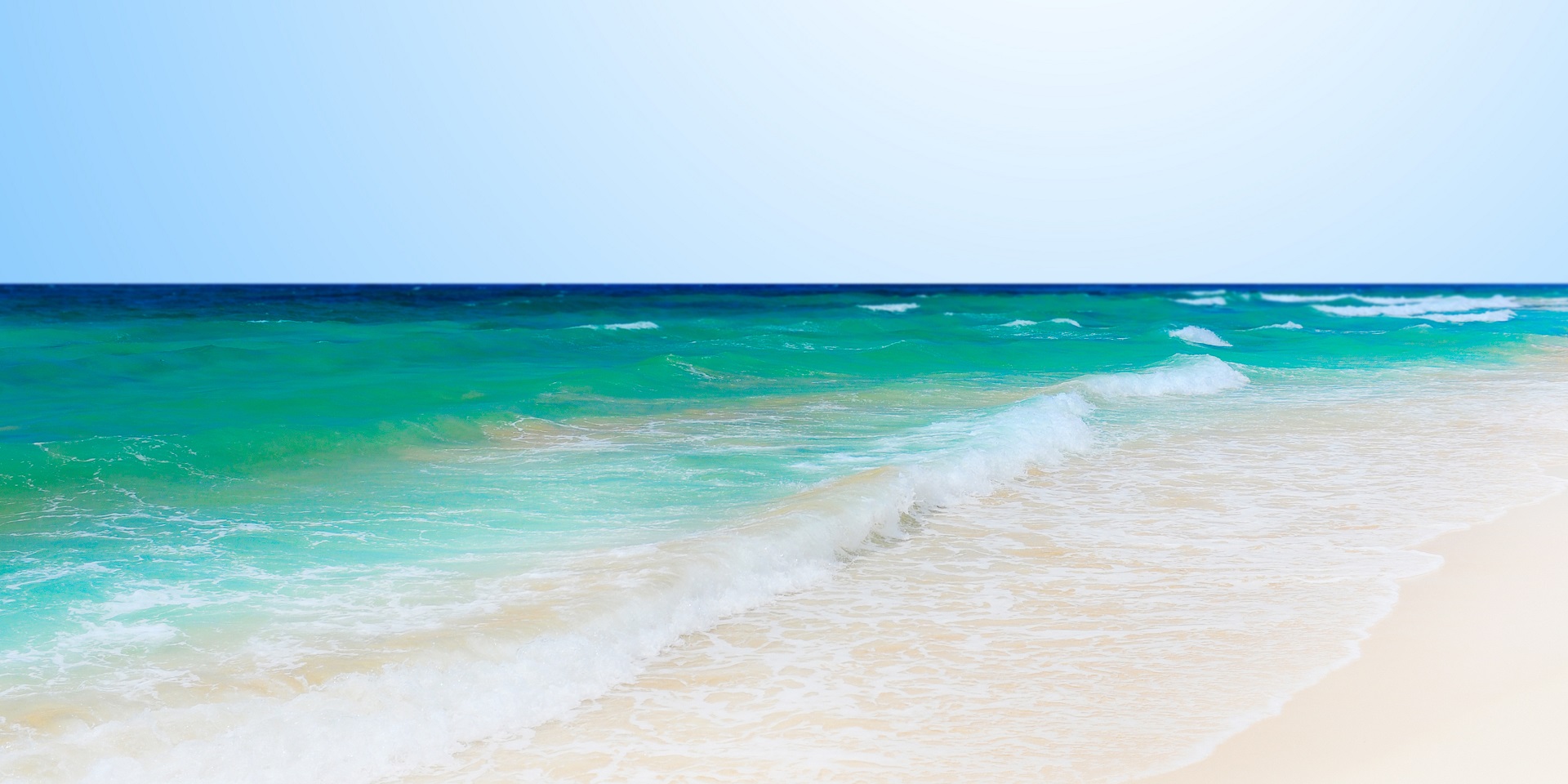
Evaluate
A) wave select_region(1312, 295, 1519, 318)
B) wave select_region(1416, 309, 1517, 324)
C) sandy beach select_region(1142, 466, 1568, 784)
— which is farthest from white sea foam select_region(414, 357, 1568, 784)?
A: wave select_region(1312, 295, 1519, 318)

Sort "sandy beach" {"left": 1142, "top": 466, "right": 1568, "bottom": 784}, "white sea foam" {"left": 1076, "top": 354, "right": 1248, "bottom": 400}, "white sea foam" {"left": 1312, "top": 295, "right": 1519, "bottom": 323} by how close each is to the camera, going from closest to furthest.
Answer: "sandy beach" {"left": 1142, "top": 466, "right": 1568, "bottom": 784} < "white sea foam" {"left": 1076, "top": 354, "right": 1248, "bottom": 400} < "white sea foam" {"left": 1312, "top": 295, "right": 1519, "bottom": 323}

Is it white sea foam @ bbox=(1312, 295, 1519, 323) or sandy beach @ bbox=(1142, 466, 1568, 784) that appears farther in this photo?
white sea foam @ bbox=(1312, 295, 1519, 323)

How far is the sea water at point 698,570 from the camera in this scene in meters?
3.74

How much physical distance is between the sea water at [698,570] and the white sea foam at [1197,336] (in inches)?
509

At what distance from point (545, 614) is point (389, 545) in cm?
181

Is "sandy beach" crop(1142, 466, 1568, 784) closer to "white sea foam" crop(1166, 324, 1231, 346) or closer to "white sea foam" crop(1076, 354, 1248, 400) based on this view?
"white sea foam" crop(1076, 354, 1248, 400)

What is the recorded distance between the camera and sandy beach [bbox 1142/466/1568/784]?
3.36m

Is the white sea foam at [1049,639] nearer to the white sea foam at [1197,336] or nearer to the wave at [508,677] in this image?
the wave at [508,677]

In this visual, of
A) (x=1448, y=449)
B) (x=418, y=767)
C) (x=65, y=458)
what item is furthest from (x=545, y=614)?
(x=1448, y=449)

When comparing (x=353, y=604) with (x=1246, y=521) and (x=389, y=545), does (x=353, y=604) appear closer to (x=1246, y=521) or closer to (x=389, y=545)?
(x=389, y=545)

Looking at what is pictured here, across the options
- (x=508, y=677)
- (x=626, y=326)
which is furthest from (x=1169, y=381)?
(x=626, y=326)

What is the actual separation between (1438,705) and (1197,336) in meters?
26.4

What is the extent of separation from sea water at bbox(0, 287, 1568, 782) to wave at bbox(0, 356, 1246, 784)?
15 mm

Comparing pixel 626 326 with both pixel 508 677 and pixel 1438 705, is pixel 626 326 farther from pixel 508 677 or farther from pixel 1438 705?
pixel 1438 705
